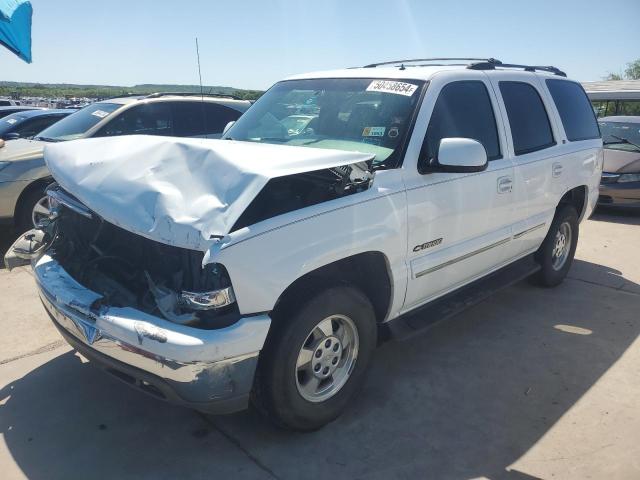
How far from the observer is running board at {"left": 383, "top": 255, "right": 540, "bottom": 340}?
135 inches

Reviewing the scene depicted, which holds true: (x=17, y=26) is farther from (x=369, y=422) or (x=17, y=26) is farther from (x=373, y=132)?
(x=369, y=422)

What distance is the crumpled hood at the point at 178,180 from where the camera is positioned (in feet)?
8.00

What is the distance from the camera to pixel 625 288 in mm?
5512

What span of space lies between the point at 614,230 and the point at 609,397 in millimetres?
5307

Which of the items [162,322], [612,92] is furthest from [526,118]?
[612,92]

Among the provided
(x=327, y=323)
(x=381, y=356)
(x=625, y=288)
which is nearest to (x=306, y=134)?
(x=327, y=323)

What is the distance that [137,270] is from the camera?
2.88 meters

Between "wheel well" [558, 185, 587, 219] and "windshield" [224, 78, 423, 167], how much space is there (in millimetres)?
2483

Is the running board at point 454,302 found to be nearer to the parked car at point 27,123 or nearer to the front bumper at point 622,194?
the front bumper at point 622,194

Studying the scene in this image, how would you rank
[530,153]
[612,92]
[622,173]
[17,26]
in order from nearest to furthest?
[530,153] → [17,26] → [622,173] → [612,92]

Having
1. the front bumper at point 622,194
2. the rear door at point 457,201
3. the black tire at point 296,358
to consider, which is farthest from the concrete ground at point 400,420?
the front bumper at point 622,194

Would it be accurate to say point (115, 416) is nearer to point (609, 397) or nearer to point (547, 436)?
point (547, 436)

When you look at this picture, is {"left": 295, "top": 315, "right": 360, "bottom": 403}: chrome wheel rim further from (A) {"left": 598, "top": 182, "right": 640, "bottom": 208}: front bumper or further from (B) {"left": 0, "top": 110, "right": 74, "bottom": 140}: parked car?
(B) {"left": 0, "top": 110, "right": 74, "bottom": 140}: parked car

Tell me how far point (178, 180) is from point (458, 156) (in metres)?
1.62
